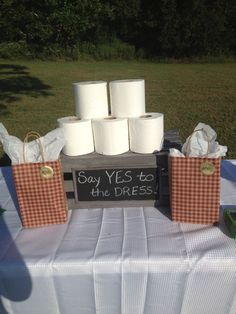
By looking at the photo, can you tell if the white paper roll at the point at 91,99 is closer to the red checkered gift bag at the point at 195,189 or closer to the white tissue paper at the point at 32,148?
the white tissue paper at the point at 32,148

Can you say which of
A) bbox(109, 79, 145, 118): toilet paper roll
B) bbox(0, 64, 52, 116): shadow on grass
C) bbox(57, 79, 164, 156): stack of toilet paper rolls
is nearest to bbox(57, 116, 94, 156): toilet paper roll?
bbox(57, 79, 164, 156): stack of toilet paper rolls

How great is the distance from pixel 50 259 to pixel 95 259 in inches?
4.4

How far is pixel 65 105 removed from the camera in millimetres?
5875

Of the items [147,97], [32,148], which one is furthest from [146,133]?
[147,97]

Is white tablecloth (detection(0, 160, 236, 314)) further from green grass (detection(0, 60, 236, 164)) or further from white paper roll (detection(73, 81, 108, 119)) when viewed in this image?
green grass (detection(0, 60, 236, 164))

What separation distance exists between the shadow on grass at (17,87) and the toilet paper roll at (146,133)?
4493mm

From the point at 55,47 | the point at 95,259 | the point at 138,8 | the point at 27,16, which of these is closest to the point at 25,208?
the point at 95,259

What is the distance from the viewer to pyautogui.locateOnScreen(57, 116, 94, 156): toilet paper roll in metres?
1.05

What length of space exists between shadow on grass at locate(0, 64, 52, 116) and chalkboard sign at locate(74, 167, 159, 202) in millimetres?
4437

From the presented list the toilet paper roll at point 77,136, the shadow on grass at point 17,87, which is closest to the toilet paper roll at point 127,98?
the toilet paper roll at point 77,136

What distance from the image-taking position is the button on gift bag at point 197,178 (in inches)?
37.6

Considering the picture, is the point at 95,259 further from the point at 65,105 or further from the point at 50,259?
the point at 65,105

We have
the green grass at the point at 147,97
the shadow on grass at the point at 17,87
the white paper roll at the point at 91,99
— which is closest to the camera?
the white paper roll at the point at 91,99

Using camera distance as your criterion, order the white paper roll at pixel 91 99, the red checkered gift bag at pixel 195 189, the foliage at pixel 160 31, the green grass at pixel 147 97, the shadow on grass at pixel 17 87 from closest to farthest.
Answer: the red checkered gift bag at pixel 195 189 < the white paper roll at pixel 91 99 < the green grass at pixel 147 97 < the shadow on grass at pixel 17 87 < the foliage at pixel 160 31
